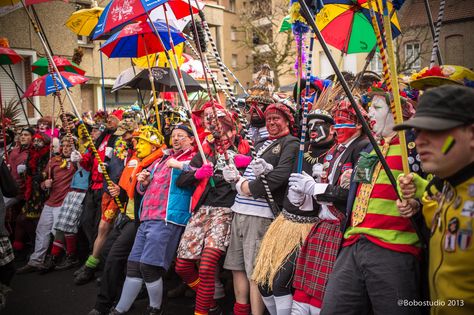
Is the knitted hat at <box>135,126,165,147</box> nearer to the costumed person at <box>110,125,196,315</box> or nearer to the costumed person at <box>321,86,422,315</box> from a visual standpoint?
the costumed person at <box>110,125,196,315</box>

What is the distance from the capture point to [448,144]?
1988 mm

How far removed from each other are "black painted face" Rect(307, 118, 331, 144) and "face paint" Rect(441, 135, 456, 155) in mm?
1752

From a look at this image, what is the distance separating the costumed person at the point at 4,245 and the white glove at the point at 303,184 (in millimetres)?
3105

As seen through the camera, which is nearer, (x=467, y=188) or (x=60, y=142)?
(x=467, y=188)

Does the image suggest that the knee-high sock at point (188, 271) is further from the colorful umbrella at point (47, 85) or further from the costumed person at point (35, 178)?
the colorful umbrella at point (47, 85)

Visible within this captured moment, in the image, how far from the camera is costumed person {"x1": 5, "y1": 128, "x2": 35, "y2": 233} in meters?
7.21

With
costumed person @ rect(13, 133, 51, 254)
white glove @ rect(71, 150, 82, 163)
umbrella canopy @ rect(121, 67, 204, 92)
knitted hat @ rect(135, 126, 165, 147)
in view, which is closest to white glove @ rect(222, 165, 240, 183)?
knitted hat @ rect(135, 126, 165, 147)

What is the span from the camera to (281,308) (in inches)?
133

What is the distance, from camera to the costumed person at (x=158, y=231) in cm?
430

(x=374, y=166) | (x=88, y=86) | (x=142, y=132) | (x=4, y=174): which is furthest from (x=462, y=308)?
(x=88, y=86)

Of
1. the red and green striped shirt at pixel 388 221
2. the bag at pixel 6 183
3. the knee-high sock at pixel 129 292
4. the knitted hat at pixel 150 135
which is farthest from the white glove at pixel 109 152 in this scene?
the red and green striped shirt at pixel 388 221

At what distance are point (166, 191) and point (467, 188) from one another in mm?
3117

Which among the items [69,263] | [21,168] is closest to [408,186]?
[69,263]

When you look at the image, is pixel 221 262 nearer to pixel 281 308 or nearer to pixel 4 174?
pixel 281 308
